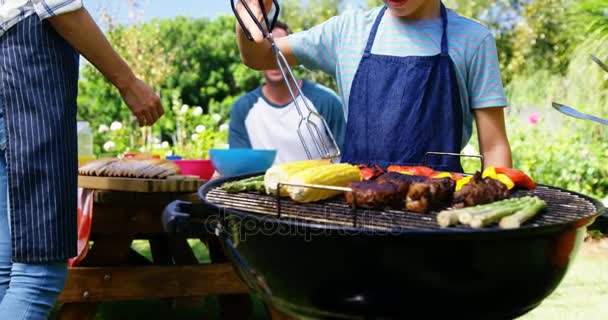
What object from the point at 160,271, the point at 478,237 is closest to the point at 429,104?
the point at 478,237

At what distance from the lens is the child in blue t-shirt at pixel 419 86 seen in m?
2.21

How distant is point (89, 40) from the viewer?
2109 mm

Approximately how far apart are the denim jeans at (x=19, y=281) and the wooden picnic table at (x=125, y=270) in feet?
2.20

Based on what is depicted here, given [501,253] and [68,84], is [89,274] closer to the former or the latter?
[68,84]

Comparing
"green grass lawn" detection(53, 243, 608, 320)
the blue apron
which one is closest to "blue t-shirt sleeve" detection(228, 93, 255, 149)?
"green grass lawn" detection(53, 243, 608, 320)

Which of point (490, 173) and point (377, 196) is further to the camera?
point (490, 173)

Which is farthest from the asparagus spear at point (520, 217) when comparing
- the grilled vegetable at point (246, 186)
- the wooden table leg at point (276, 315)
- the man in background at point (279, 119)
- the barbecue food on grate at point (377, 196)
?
the man in background at point (279, 119)

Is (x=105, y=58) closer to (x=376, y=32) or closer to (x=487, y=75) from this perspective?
(x=376, y=32)

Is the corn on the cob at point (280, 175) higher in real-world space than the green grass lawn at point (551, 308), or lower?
higher

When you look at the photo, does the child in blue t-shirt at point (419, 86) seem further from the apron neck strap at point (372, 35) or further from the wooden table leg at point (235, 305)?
the wooden table leg at point (235, 305)

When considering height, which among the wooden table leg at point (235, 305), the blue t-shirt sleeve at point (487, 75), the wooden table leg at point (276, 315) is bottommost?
the wooden table leg at point (235, 305)

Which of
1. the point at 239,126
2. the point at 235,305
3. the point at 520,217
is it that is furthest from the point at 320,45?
the point at 239,126

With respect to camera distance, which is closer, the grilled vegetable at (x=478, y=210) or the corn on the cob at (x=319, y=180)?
the grilled vegetable at (x=478, y=210)

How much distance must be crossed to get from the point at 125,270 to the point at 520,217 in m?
2.06
